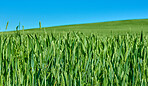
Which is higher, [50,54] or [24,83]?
[50,54]

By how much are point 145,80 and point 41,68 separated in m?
0.70

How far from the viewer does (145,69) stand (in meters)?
1.32

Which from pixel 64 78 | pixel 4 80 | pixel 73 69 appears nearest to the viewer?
pixel 64 78

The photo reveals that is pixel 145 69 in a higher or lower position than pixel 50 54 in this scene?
lower

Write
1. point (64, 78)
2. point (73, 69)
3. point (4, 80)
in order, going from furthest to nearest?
1. point (4, 80)
2. point (73, 69)
3. point (64, 78)

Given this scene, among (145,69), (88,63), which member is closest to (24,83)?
(88,63)

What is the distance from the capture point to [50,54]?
1395 mm

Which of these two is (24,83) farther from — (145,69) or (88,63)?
(145,69)

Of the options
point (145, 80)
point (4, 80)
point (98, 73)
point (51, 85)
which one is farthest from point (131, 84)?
point (4, 80)

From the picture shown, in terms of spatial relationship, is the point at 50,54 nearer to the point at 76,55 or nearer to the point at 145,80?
the point at 76,55

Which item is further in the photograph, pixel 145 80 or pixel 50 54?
pixel 50 54

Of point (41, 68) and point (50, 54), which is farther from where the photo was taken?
point (50, 54)

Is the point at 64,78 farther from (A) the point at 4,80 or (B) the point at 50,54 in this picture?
(A) the point at 4,80

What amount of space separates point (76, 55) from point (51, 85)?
12.1 inches
